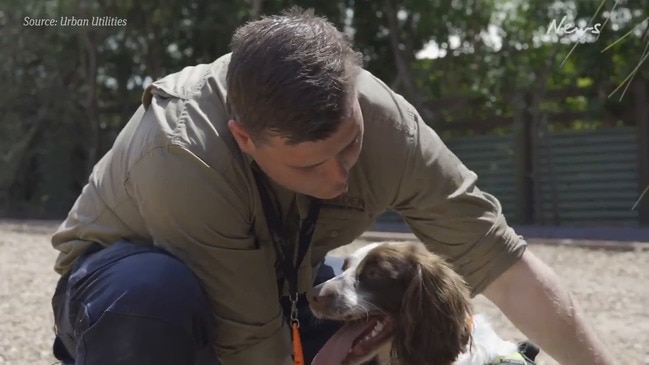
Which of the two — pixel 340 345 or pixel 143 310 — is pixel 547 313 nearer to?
pixel 340 345

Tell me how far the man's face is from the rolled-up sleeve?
1.24 feet

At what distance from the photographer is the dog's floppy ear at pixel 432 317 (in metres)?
3.06

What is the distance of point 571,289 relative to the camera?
6793 millimetres

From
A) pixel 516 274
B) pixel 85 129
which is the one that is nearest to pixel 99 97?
pixel 85 129

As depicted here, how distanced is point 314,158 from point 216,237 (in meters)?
0.45

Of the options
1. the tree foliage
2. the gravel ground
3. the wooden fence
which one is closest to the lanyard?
the gravel ground

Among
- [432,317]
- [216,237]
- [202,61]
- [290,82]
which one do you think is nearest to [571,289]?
[432,317]

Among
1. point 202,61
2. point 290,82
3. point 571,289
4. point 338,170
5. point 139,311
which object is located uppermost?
point 290,82

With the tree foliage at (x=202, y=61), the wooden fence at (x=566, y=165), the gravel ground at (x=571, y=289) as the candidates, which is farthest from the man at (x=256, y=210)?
the wooden fence at (x=566, y=165)

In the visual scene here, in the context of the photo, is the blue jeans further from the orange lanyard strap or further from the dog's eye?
the dog's eye

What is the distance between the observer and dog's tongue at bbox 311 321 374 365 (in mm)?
3002

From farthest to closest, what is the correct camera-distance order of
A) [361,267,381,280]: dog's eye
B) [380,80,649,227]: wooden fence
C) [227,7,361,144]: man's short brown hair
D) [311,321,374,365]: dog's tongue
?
[380,80,649,227]: wooden fence → [361,267,381,280]: dog's eye → [311,321,374,365]: dog's tongue → [227,7,361,144]: man's short brown hair

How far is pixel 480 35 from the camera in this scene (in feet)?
45.3

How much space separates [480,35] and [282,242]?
37.0 feet
